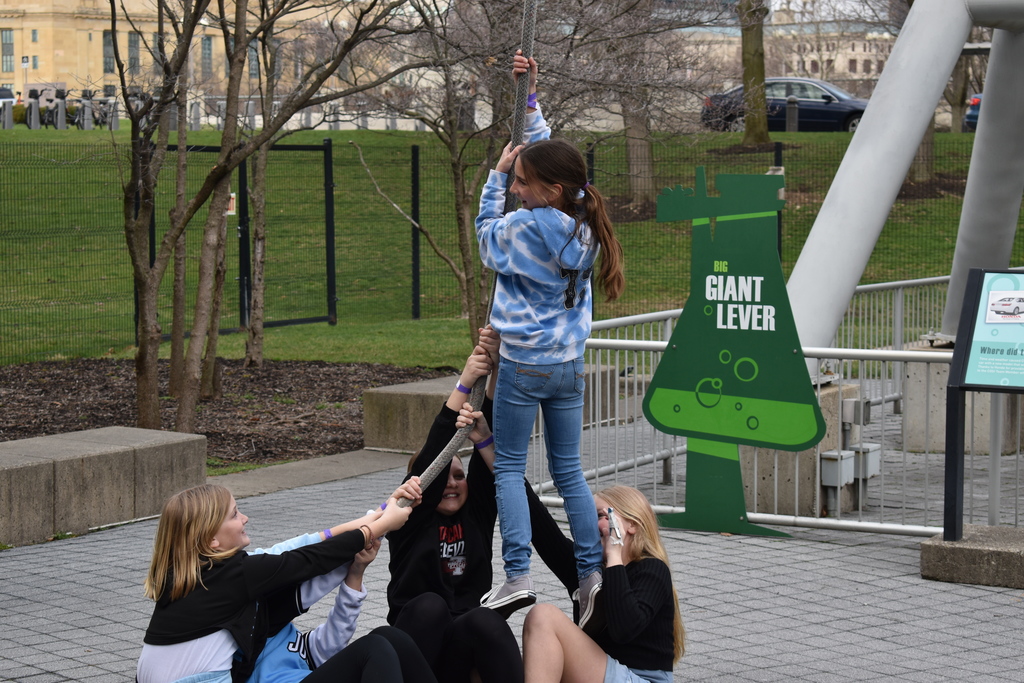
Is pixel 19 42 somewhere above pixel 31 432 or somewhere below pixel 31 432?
above

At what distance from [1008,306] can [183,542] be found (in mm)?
4461

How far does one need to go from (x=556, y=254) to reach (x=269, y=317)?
15164mm

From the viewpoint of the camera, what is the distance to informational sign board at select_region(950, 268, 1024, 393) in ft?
20.1

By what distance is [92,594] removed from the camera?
6020mm

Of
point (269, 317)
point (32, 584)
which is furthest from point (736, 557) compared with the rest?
point (269, 317)

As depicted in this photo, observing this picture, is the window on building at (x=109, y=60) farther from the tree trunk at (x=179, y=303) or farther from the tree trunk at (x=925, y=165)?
the tree trunk at (x=925, y=165)

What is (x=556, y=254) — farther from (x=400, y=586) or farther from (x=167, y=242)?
(x=167, y=242)

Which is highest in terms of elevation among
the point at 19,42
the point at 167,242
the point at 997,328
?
the point at 19,42

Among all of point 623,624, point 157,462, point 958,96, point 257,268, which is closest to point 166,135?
point 157,462

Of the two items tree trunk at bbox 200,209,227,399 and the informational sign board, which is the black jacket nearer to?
the informational sign board

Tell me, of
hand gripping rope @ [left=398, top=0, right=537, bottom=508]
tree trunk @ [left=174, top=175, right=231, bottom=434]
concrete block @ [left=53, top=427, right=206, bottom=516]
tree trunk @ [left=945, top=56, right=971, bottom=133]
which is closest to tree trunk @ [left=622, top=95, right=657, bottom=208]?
tree trunk @ [left=174, top=175, right=231, bottom=434]

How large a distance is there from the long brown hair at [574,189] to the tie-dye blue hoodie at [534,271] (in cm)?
4

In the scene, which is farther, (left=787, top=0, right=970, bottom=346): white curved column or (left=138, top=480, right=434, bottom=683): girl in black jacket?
(left=787, top=0, right=970, bottom=346): white curved column

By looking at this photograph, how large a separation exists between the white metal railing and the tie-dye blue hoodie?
285 centimetres
